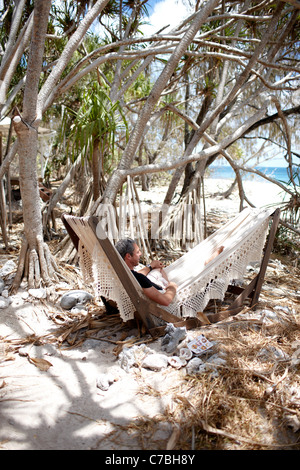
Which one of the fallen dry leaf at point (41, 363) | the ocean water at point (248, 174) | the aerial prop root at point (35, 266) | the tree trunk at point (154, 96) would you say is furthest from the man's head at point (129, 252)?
the ocean water at point (248, 174)

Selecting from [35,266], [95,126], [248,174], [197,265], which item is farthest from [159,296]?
[248,174]

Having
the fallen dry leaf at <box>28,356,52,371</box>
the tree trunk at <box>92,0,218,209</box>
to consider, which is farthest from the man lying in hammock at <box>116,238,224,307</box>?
the tree trunk at <box>92,0,218,209</box>

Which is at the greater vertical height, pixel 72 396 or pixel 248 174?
pixel 248 174

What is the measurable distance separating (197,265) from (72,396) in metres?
1.42

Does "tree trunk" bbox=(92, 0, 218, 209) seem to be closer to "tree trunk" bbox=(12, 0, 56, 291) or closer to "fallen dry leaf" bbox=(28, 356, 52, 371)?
"tree trunk" bbox=(12, 0, 56, 291)

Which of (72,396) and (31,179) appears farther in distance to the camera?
(31,179)

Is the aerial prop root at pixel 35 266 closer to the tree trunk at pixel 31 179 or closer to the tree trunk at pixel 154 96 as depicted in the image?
the tree trunk at pixel 31 179

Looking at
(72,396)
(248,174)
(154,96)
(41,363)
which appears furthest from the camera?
(248,174)

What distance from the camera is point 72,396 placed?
190 cm

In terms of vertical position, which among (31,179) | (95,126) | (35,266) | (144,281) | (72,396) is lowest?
(72,396)

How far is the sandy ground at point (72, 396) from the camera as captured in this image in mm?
1586

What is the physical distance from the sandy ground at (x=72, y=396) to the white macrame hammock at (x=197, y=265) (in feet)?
1.09

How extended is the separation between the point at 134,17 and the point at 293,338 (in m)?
5.25

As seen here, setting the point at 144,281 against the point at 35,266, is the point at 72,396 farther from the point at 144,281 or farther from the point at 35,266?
the point at 35,266
